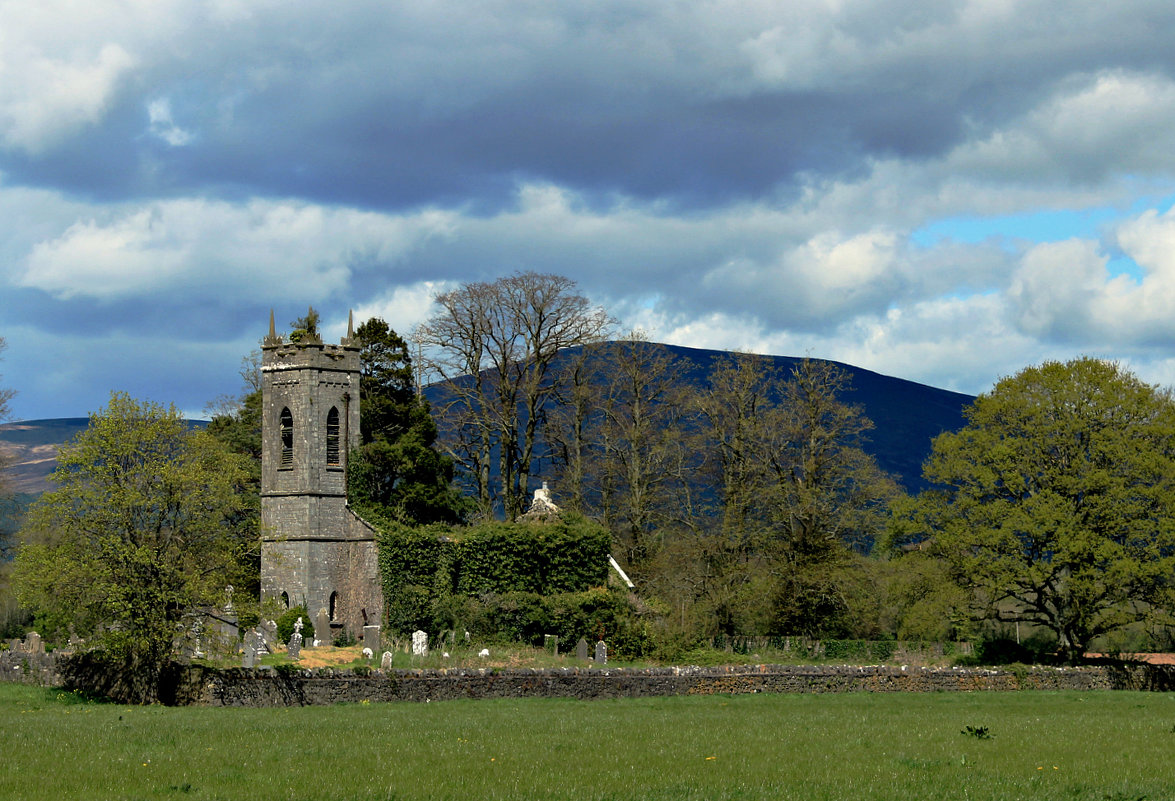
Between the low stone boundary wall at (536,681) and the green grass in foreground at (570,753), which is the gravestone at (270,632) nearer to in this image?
the low stone boundary wall at (536,681)

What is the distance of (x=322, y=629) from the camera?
51.0 meters

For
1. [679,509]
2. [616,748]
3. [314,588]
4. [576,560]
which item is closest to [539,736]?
[616,748]

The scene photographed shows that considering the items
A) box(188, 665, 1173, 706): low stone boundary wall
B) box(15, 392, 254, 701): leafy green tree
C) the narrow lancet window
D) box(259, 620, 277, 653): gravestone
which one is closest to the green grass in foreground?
box(188, 665, 1173, 706): low stone boundary wall

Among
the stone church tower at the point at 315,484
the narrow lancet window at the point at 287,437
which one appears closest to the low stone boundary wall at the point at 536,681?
the stone church tower at the point at 315,484

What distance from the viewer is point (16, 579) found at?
30203 mm

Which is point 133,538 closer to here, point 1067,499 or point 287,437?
point 287,437

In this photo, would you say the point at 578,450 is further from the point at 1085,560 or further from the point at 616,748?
the point at 616,748

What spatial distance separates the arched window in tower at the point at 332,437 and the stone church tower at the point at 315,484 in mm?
46

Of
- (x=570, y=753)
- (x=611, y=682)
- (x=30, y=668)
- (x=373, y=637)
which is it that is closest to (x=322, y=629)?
(x=373, y=637)

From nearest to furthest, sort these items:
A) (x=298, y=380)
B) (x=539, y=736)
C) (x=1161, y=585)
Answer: (x=539, y=736) → (x=1161, y=585) → (x=298, y=380)

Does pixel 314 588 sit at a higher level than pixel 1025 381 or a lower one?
lower

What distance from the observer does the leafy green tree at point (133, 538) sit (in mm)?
30359

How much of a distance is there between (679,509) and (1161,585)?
25206mm

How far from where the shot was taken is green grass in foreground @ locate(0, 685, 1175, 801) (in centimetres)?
1557
